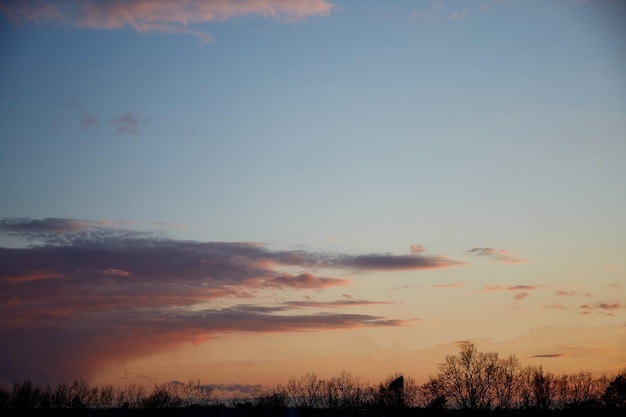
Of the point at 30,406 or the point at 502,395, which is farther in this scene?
the point at 502,395

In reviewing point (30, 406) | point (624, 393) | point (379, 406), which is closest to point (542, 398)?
point (624, 393)

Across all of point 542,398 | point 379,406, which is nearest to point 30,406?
point 379,406

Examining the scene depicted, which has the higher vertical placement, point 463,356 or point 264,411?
point 463,356

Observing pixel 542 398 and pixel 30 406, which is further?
pixel 542 398

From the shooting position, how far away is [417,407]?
397 ft

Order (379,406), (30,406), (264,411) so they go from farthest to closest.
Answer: (379,406)
(264,411)
(30,406)

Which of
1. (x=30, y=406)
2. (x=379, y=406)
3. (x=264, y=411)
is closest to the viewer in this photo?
(x=30, y=406)

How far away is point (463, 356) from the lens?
126000 mm

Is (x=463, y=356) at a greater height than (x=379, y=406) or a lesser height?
greater

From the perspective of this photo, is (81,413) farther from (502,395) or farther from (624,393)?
(624,393)

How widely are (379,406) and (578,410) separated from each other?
31.3 meters

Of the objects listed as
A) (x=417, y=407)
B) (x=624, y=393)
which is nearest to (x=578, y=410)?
(x=624, y=393)

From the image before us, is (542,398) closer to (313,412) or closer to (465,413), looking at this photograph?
(465,413)

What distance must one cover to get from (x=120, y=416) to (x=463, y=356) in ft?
179
